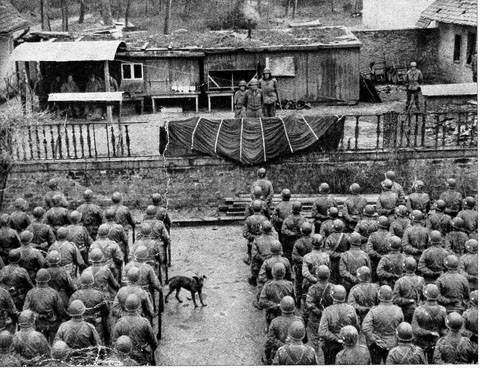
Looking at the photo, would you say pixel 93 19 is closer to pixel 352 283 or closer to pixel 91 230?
pixel 91 230

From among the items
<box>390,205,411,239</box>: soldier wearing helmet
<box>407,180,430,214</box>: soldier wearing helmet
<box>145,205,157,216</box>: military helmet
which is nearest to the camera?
<box>390,205,411,239</box>: soldier wearing helmet

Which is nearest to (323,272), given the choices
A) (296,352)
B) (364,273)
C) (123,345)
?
(364,273)

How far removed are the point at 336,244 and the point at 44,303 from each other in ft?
15.8

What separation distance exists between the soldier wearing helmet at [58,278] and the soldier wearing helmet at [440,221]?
6.38 metres

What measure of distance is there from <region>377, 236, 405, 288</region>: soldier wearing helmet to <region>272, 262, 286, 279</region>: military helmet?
5.19 feet

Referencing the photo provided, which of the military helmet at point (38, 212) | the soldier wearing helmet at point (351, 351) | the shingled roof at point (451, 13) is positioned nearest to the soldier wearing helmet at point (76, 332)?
the soldier wearing helmet at point (351, 351)

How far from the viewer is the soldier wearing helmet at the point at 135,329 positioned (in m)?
8.89

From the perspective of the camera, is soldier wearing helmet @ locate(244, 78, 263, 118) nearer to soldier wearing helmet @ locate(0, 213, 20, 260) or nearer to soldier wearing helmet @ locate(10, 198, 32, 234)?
soldier wearing helmet @ locate(10, 198, 32, 234)

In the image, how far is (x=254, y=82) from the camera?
19.3m

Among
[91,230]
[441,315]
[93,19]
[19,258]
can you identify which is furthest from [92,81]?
[93,19]

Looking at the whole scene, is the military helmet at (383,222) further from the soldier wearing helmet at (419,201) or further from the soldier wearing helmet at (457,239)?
the soldier wearing helmet at (419,201)

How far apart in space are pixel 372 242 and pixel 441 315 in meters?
2.73

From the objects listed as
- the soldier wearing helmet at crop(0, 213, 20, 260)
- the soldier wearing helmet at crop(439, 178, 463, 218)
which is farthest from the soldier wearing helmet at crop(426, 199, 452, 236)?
the soldier wearing helmet at crop(0, 213, 20, 260)

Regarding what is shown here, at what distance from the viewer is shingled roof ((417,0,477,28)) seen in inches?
997
